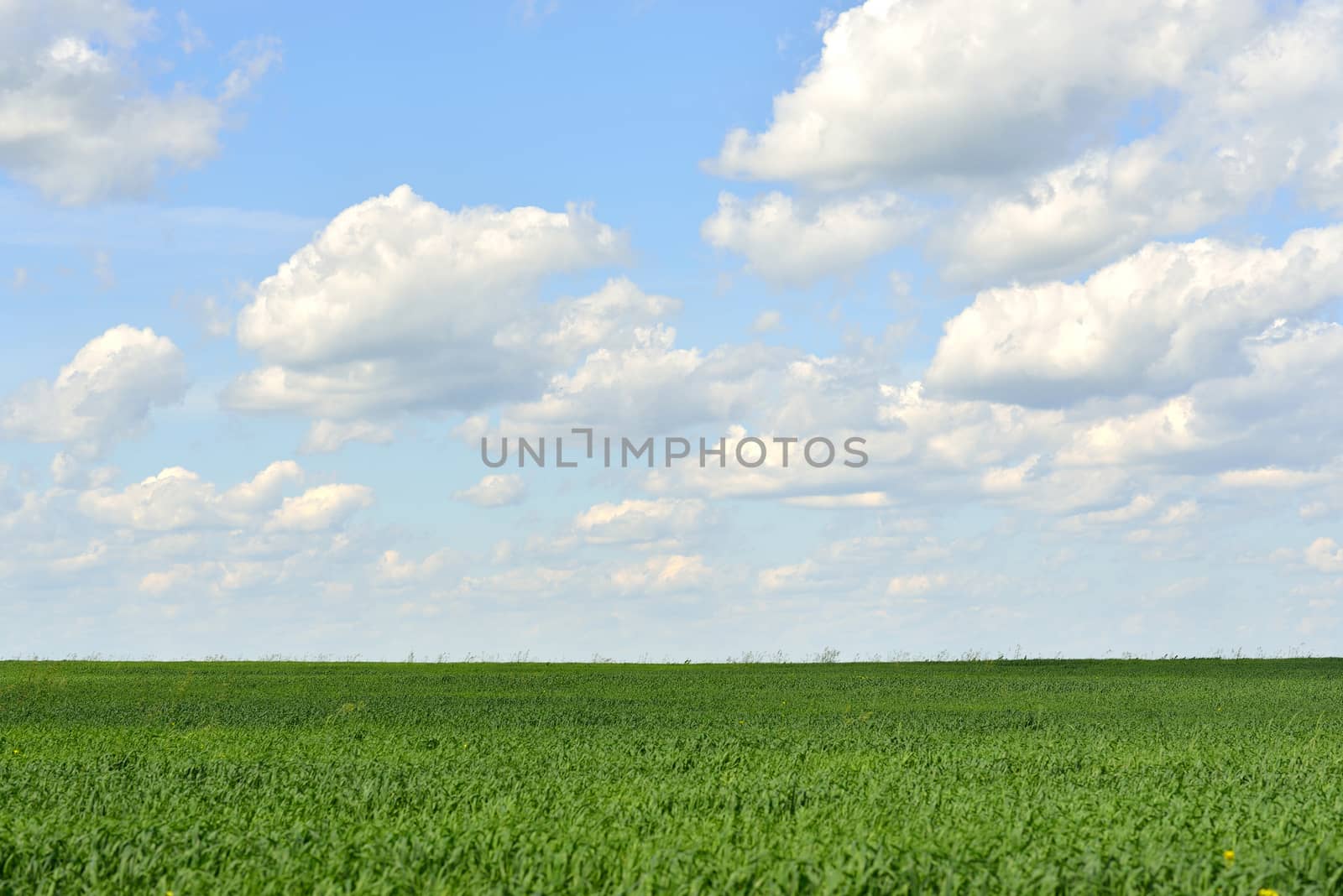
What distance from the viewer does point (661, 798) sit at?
12578mm

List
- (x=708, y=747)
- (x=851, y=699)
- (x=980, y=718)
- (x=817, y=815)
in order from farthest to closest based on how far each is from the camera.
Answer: (x=851, y=699) < (x=980, y=718) < (x=708, y=747) < (x=817, y=815)

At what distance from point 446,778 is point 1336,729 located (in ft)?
69.7

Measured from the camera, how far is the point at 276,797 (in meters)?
13.4

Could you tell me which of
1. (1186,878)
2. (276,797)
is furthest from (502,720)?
(1186,878)

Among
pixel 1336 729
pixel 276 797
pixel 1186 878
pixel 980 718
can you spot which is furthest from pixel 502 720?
pixel 1186 878

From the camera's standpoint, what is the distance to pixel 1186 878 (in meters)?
8.23

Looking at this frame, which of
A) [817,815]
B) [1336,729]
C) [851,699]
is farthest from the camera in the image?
[851,699]

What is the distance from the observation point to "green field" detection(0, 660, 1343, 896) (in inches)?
340

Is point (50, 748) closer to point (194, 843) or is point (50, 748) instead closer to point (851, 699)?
point (194, 843)

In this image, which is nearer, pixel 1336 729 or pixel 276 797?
pixel 276 797

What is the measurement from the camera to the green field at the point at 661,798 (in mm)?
8641

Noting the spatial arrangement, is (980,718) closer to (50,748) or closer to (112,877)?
(50,748)

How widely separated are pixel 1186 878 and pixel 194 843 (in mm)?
7723

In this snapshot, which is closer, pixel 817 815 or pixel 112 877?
pixel 112 877
